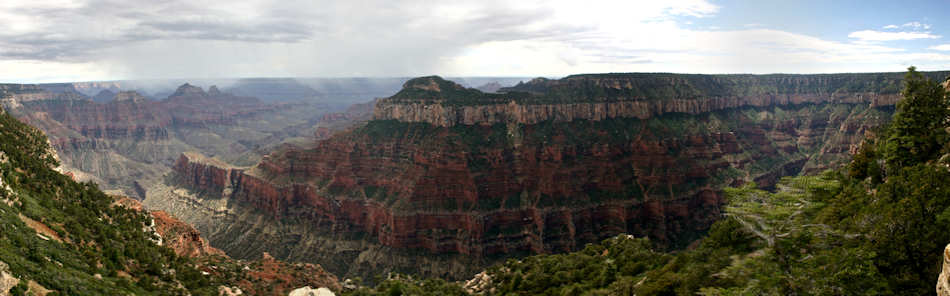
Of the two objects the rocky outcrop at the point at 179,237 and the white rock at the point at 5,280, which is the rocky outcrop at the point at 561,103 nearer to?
the rocky outcrop at the point at 179,237

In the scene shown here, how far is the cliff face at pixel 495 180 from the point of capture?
91.8m

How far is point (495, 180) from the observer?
97562mm

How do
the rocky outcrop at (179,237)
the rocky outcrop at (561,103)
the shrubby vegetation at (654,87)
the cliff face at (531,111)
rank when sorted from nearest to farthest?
1. the rocky outcrop at (179,237)
2. the cliff face at (531,111)
3. the rocky outcrop at (561,103)
4. the shrubby vegetation at (654,87)

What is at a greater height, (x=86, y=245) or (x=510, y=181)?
(x=86, y=245)

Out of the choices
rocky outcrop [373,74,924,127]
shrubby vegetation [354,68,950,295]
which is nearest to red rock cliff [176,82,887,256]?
rocky outcrop [373,74,924,127]

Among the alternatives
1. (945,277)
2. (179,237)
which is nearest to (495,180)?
(179,237)

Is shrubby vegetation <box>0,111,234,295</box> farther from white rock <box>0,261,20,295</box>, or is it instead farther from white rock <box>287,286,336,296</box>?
white rock <box>287,286,336,296</box>

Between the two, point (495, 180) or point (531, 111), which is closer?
point (495, 180)

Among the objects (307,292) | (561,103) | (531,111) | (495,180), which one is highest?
(561,103)

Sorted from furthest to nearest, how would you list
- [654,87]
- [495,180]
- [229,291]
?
[654,87] → [495,180] → [229,291]

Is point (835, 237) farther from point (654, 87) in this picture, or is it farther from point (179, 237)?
point (654, 87)

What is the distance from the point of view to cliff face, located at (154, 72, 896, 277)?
91812mm

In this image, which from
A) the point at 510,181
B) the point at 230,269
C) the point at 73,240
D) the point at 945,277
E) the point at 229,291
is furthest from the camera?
the point at 510,181

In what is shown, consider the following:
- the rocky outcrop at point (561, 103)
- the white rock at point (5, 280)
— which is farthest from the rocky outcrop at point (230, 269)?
the rocky outcrop at point (561, 103)
